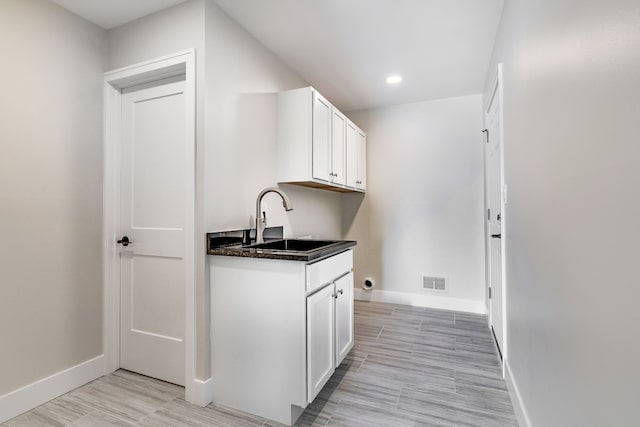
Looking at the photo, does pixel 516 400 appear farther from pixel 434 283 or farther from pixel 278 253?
pixel 434 283

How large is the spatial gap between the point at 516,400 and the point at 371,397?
2.72 ft

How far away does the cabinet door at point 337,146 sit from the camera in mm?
2932

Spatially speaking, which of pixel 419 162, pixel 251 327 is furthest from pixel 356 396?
pixel 419 162

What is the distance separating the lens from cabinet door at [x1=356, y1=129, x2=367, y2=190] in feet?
12.2

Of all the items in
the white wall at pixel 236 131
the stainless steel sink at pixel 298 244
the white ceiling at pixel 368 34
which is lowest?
the stainless steel sink at pixel 298 244

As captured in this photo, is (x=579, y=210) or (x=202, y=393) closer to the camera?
(x=579, y=210)

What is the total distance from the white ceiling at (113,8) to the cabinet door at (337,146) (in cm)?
155

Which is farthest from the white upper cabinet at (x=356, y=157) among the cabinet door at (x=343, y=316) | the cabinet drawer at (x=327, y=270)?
the cabinet door at (x=343, y=316)

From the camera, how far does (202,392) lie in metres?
1.85

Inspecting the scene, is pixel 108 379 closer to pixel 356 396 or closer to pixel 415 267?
pixel 356 396

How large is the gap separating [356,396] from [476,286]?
230 cm

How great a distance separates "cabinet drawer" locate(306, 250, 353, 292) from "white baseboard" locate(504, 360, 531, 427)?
1222 mm

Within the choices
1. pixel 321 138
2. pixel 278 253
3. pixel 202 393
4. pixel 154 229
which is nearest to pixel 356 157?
pixel 321 138

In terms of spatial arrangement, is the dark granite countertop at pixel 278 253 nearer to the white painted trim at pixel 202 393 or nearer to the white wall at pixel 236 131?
the white wall at pixel 236 131
